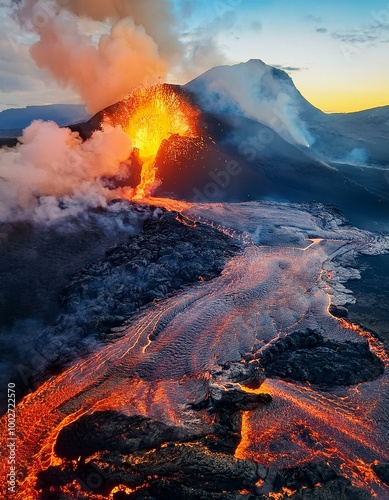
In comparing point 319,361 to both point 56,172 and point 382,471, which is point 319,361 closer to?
point 382,471

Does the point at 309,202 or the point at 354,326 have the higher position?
the point at 309,202

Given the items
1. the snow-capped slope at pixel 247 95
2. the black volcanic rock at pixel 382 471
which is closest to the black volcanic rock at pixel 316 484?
the black volcanic rock at pixel 382 471

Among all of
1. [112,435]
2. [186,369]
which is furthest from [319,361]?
[112,435]

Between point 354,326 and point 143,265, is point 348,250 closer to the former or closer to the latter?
point 354,326

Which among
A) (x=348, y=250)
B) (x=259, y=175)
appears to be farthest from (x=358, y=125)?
(x=348, y=250)

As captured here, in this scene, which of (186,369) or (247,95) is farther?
(247,95)

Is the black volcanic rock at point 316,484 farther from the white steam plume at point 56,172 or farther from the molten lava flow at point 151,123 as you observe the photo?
the molten lava flow at point 151,123
